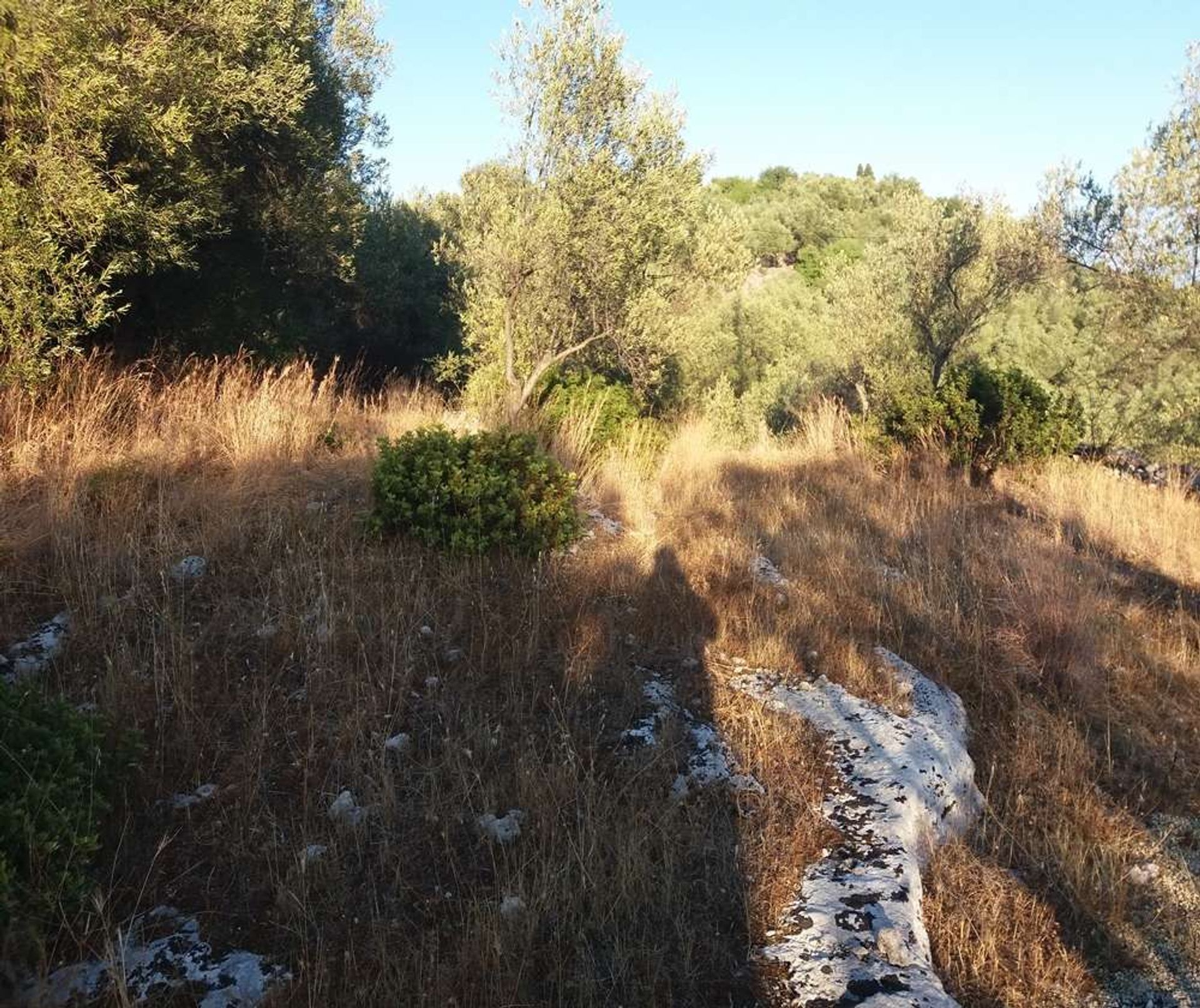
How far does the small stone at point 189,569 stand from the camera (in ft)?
15.1

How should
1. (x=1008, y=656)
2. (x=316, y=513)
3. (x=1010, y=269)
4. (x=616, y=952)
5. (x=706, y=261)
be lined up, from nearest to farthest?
(x=616, y=952)
(x=1008, y=656)
(x=316, y=513)
(x=706, y=261)
(x=1010, y=269)

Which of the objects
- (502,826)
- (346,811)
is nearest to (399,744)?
(346,811)

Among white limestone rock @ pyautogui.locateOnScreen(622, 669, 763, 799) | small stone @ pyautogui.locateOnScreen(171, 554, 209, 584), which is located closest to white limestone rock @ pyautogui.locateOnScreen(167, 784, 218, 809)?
white limestone rock @ pyautogui.locateOnScreen(622, 669, 763, 799)

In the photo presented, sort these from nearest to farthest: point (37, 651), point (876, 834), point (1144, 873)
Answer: point (876, 834), point (1144, 873), point (37, 651)

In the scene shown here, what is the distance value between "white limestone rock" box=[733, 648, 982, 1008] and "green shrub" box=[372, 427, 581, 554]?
1864 millimetres

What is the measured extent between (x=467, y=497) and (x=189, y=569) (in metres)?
1.71

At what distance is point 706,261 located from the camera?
418 inches

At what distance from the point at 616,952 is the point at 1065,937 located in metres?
1.75

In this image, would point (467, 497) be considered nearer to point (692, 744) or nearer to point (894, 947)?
point (692, 744)

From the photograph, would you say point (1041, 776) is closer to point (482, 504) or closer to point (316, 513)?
point (482, 504)

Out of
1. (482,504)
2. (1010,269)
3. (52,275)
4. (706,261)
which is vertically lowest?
(482,504)

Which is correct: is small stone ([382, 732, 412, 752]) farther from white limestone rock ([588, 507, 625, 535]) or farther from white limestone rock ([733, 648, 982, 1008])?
white limestone rock ([588, 507, 625, 535])

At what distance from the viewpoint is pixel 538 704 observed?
3830 millimetres

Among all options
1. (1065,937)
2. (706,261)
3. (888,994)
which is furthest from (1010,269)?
(888,994)
